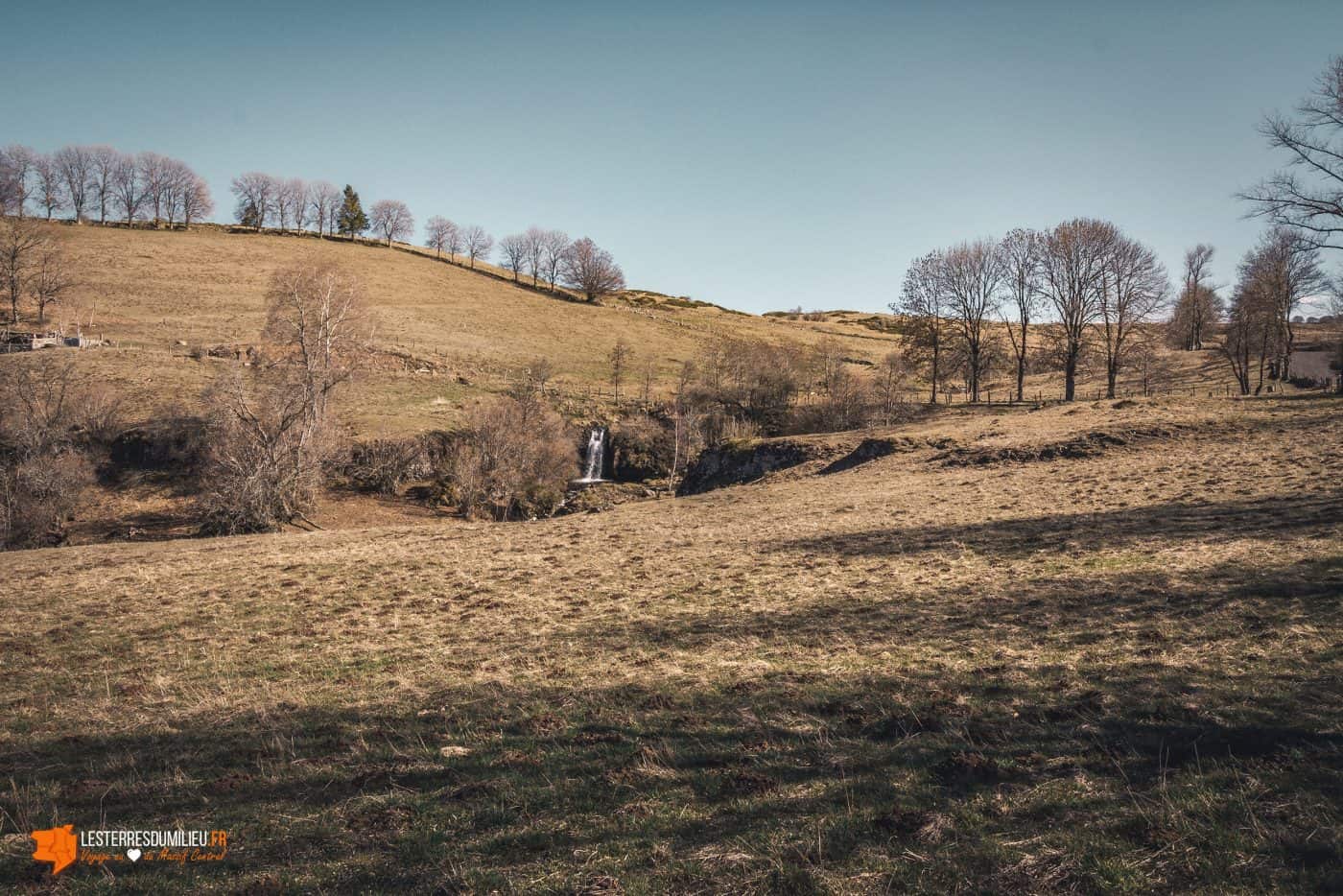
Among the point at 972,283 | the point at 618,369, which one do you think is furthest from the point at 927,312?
the point at 618,369

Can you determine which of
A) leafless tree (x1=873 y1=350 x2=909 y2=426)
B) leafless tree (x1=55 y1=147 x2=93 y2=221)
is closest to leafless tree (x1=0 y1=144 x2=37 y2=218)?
leafless tree (x1=55 y1=147 x2=93 y2=221)

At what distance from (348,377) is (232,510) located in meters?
9.53

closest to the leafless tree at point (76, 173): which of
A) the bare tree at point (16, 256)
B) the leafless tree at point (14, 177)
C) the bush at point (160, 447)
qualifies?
the leafless tree at point (14, 177)

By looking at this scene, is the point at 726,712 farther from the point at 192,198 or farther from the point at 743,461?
the point at 192,198

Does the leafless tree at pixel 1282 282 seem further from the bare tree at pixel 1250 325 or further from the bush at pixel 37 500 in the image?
the bush at pixel 37 500

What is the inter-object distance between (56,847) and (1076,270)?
6155cm

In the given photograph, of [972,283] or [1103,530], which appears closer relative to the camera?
[1103,530]

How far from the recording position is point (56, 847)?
17.0 feet

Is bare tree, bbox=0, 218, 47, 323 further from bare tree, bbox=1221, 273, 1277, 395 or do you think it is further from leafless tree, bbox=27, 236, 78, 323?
bare tree, bbox=1221, 273, 1277, 395

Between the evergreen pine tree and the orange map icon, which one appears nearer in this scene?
the orange map icon

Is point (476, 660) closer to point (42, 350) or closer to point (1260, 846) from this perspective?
point (1260, 846)

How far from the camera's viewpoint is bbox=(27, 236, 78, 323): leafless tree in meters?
67.4

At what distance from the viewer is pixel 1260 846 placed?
4.42 meters

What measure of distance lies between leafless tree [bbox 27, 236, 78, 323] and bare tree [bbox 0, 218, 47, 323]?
44 centimetres
